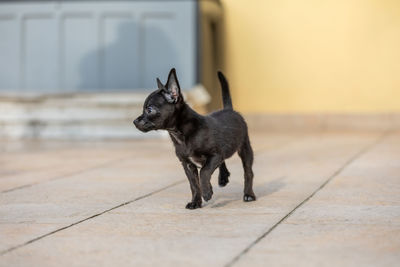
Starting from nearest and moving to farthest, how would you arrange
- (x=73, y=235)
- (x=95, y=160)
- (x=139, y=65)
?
(x=73, y=235) → (x=95, y=160) → (x=139, y=65)

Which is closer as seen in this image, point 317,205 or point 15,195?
point 317,205

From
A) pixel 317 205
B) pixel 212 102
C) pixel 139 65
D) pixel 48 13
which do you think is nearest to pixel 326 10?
pixel 212 102

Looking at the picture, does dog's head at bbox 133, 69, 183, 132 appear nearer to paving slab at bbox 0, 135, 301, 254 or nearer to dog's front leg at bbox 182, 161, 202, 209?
dog's front leg at bbox 182, 161, 202, 209

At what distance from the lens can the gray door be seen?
9188 millimetres

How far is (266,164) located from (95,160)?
1.49m

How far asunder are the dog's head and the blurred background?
16.2ft

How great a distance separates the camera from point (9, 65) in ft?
31.0

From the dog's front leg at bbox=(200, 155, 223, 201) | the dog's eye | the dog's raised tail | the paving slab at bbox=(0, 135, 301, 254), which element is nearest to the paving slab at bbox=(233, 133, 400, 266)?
the dog's front leg at bbox=(200, 155, 223, 201)

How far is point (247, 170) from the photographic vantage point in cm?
425

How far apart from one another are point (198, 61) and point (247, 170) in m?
5.21

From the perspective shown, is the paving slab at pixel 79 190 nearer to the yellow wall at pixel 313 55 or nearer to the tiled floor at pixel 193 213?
the tiled floor at pixel 193 213

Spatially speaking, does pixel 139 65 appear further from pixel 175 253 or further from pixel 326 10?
pixel 175 253

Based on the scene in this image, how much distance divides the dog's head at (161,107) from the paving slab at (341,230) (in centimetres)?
79

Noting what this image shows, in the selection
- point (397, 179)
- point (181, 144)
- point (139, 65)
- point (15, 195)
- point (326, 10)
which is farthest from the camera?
point (326, 10)
